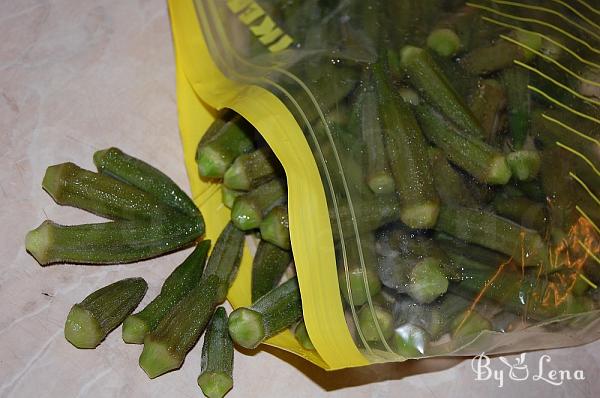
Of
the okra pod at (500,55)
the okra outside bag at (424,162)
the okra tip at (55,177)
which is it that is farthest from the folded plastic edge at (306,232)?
the okra pod at (500,55)

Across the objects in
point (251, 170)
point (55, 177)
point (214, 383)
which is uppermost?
point (55, 177)

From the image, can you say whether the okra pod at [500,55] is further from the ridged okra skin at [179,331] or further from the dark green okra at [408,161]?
the ridged okra skin at [179,331]

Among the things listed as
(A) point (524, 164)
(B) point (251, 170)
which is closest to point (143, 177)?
(B) point (251, 170)

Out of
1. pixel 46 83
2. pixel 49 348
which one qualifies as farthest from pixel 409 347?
pixel 46 83

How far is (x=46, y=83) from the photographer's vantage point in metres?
1.76

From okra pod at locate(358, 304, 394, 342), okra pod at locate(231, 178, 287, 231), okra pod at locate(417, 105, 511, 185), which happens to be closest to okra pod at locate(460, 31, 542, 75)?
okra pod at locate(417, 105, 511, 185)

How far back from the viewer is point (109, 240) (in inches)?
63.4

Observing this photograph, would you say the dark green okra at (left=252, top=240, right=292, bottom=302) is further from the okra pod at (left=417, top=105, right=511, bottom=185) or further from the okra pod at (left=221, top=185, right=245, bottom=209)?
the okra pod at (left=417, top=105, right=511, bottom=185)

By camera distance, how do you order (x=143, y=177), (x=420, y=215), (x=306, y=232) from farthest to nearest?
Answer: 1. (x=143, y=177)
2. (x=420, y=215)
3. (x=306, y=232)

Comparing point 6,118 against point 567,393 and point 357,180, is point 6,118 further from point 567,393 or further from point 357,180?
point 567,393

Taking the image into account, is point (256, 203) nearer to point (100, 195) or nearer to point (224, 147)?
point (224, 147)

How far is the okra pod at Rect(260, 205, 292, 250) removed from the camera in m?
1.59

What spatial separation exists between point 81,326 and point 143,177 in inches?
13.5

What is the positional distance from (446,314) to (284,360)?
0.38m
